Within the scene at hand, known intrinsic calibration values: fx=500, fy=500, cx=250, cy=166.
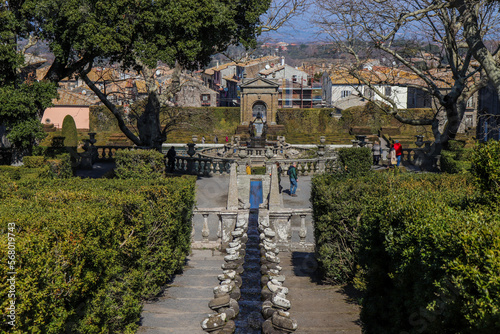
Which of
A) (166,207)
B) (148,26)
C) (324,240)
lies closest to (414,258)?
(324,240)

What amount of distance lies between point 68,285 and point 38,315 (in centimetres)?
76

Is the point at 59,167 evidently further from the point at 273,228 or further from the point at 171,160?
the point at 273,228

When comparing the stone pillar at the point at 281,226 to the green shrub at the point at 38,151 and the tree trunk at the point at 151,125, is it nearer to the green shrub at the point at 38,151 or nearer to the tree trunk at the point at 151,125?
the tree trunk at the point at 151,125

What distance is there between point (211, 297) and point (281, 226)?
13.6ft

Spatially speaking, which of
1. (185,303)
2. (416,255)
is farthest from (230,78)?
(416,255)

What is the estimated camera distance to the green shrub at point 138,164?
54.1 feet

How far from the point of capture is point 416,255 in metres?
5.82

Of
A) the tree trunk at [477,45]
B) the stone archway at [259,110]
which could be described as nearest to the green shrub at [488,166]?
the tree trunk at [477,45]

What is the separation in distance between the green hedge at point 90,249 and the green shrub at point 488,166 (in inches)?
202

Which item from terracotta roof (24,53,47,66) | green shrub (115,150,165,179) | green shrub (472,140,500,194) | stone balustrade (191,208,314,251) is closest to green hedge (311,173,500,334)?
green shrub (472,140,500,194)

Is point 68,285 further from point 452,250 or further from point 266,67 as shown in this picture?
point 266,67

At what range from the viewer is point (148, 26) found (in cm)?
1930

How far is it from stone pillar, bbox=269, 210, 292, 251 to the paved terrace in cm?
37

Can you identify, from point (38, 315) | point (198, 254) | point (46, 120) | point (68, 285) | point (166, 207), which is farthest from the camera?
point (46, 120)
